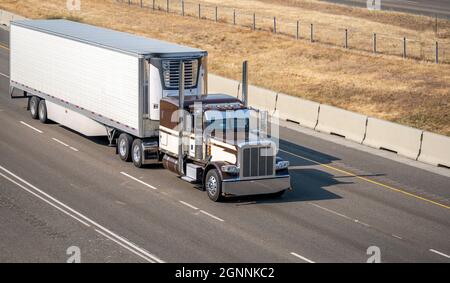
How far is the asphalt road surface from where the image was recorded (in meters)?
72.7

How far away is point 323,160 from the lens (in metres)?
33.2

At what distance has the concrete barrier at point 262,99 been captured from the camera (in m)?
41.3

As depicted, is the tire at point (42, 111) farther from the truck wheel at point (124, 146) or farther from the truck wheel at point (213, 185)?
the truck wheel at point (213, 185)

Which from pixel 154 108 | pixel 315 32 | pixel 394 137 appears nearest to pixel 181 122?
pixel 154 108

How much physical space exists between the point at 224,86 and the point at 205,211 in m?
19.5

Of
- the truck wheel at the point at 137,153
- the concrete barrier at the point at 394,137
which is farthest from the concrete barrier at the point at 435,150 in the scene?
the truck wheel at the point at 137,153

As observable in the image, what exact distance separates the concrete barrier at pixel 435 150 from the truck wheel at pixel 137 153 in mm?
10476

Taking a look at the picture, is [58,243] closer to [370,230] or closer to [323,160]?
[370,230]

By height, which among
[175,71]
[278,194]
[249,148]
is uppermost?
[175,71]

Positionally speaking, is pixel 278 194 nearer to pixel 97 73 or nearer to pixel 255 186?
pixel 255 186

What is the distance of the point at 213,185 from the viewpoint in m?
26.8

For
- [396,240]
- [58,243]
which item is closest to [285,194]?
[396,240]
